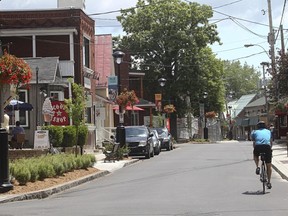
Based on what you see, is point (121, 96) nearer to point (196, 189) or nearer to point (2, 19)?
point (2, 19)

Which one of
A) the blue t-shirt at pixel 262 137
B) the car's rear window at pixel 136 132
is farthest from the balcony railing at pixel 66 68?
the blue t-shirt at pixel 262 137

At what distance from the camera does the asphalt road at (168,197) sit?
10.7m

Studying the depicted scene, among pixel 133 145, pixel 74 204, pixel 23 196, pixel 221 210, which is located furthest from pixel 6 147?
pixel 133 145

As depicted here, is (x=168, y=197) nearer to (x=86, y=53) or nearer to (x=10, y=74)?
(x=10, y=74)

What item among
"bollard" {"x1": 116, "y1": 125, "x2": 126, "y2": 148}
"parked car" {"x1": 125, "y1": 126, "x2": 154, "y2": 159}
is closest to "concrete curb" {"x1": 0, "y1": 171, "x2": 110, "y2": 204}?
"bollard" {"x1": 116, "y1": 125, "x2": 126, "y2": 148}

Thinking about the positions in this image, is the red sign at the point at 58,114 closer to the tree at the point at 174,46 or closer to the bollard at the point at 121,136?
the bollard at the point at 121,136

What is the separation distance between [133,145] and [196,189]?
1455 centimetres

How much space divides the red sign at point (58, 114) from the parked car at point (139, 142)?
3516 mm

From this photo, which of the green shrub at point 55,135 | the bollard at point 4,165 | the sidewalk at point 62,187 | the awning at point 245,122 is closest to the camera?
the sidewalk at point 62,187

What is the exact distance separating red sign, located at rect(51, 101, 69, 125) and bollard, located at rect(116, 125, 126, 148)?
2691 millimetres

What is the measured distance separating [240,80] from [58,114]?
10887cm

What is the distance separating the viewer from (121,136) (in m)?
27.1

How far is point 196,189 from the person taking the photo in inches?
564

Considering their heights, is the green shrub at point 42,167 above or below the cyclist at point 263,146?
below
